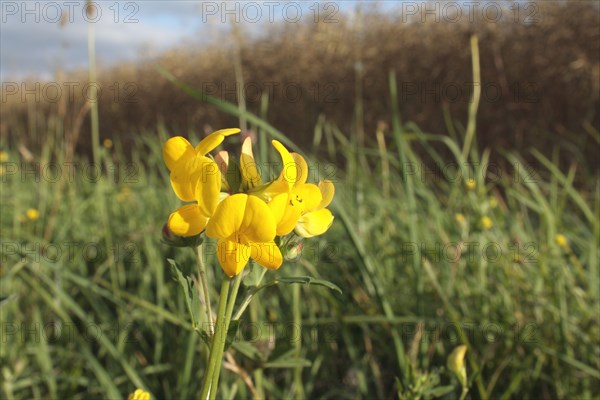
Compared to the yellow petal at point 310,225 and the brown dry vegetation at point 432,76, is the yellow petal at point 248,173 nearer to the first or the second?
the yellow petal at point 310,225

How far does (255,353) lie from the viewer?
37.4 inches

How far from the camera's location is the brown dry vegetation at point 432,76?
17.2ft

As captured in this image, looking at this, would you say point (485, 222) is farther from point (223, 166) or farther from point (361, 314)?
point (223, 166)

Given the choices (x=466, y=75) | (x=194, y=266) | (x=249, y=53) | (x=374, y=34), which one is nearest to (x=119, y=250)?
(x=194, y=266)

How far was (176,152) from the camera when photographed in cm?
65

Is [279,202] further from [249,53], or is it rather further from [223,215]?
[249,53]

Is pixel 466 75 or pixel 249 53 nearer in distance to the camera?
pixel 466 75


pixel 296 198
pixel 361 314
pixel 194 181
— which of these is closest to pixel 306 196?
pixel 296 198

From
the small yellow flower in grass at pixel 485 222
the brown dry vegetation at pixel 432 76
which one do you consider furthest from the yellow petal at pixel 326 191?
the brown dry vegetation at pixel 432 76

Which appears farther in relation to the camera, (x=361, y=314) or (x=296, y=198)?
(x=361, y=314)

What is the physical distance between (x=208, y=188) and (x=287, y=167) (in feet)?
0.28

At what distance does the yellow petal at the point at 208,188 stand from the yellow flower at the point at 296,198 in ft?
0.17

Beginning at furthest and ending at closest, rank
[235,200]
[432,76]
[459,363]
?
[432,76]
[459,363]
[235,200]

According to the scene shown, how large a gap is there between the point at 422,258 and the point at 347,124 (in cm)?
525
